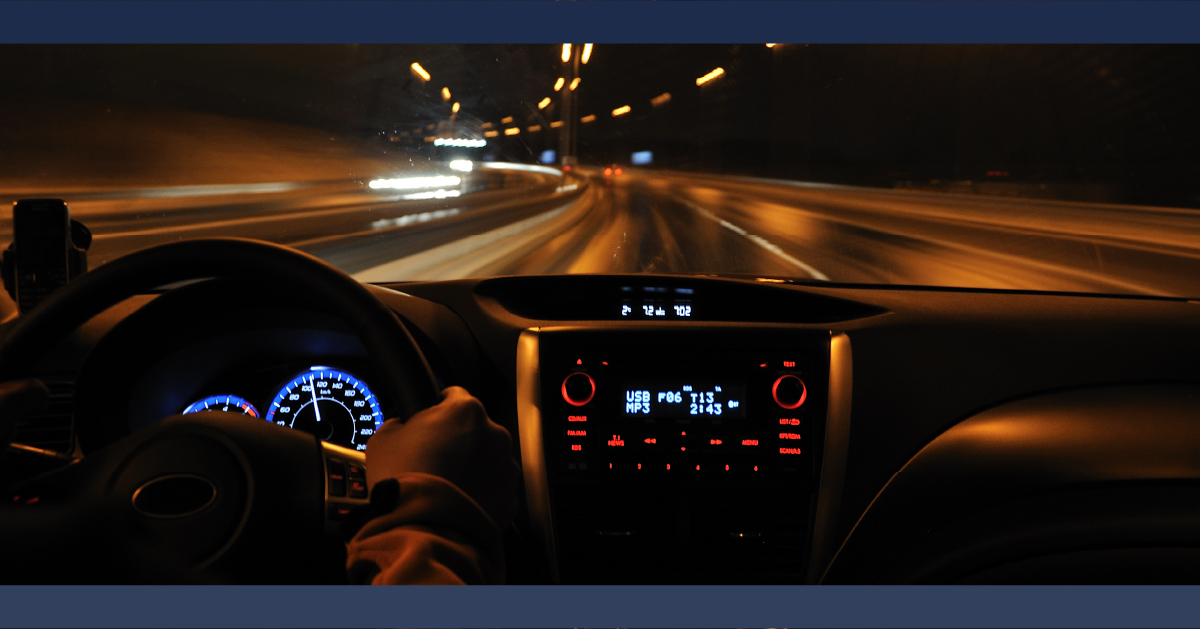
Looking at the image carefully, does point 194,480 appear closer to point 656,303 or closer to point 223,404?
point 223,404

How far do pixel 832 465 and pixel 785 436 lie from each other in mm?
168

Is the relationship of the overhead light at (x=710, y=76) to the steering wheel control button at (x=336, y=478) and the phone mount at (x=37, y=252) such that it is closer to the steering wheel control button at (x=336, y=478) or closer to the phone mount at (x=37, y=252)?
the steering wheel control button at (x=336, y=478)

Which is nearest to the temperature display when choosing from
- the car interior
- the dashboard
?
the car interior

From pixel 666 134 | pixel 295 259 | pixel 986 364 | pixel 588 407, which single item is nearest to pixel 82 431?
pixel 295 259

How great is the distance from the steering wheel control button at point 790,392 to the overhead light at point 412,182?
1392mm

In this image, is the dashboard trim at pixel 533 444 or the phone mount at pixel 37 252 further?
the phone mount at pixel 37 252

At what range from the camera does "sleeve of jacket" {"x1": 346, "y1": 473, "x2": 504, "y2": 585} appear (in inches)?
46.5

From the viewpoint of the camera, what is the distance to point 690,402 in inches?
97.3

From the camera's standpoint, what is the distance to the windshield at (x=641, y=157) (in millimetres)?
2701

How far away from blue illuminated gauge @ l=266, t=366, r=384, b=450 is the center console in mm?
471

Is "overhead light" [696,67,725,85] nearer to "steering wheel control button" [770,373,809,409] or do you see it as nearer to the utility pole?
the utility pole

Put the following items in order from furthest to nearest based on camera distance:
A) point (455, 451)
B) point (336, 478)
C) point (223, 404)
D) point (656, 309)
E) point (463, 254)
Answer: point (463, 254)
point (656, 309)
point (223, 404)
point (336, 478)
point (455, 451)

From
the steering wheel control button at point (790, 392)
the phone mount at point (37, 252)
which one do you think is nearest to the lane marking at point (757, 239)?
the steering wheel control button at point (790, 392)

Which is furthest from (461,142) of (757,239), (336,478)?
(336,478)
